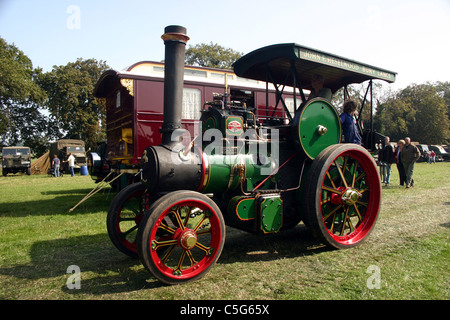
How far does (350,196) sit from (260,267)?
1.48 m

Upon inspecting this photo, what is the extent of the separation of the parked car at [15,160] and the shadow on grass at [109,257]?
69.5ft

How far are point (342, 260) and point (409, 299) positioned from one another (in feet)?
3.11

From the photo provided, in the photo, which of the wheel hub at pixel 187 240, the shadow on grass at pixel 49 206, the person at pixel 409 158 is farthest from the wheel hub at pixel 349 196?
the person at pixel 409 158

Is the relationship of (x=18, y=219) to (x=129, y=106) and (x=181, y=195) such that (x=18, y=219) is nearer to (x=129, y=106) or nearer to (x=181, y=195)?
(x=129, y=106)

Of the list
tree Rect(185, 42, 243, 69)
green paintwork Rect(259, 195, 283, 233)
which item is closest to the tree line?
tree Rect(185, 42, 243, 69)

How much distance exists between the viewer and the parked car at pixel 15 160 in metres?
22.2

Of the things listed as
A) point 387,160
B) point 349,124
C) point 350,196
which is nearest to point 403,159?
point 387,160

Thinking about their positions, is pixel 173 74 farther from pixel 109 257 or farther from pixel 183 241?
pixel 109 257

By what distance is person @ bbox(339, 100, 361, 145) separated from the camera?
447 centimetres

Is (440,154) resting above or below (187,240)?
above

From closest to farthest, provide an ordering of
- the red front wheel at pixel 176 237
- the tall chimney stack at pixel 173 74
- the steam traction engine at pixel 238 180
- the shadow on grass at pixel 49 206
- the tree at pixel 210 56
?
1. the red front wheel at pixel 176 237
2. the steam traction engine at pixel 238 180
3. the tall chimney stack at pixel 173 74
4. the shadow on grass at pixel 49 206
5. the tree at pixel 210 56

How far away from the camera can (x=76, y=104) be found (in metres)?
29.6

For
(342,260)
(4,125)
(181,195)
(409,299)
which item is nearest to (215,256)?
(181,195)

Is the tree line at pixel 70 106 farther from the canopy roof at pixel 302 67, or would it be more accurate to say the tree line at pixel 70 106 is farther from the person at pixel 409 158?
the canopy roof at pixel 302 67
